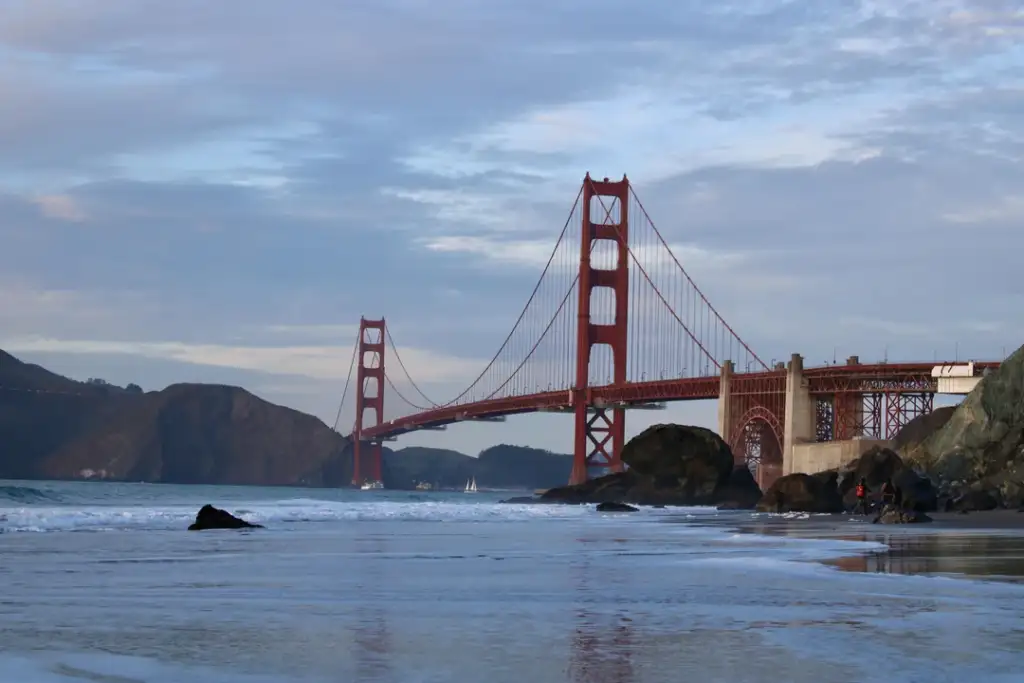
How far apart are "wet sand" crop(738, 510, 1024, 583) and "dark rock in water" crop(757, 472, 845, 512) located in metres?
10.5

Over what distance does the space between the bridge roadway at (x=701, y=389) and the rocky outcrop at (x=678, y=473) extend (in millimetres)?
3991

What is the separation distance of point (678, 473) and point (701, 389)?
26.5 feet

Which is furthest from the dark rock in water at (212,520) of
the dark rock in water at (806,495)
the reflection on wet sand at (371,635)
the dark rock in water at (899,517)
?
the dark rock in water at (806,495)

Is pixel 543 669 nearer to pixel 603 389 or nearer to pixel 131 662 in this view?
pixel 131 662

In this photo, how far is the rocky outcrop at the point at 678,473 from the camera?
71.6 m

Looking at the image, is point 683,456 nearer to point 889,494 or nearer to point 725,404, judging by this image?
point 725,404

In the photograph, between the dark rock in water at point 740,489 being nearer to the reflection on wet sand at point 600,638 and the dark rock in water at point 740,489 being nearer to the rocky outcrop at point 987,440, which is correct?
the rocky outcrop at point 987,440

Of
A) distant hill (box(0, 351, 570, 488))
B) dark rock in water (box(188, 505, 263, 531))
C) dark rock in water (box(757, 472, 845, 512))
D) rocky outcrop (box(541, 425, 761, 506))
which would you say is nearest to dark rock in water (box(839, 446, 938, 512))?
dark rock in water (box(757, 472, 845, 512))

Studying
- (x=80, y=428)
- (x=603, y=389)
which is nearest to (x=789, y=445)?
(x=603, y=389)

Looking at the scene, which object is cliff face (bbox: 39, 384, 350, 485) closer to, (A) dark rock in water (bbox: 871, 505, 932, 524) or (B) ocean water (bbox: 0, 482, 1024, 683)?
(A) dark rock in water (bbox: 871, 505, 932, 524)

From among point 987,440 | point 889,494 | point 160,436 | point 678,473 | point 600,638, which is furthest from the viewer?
point 160,436

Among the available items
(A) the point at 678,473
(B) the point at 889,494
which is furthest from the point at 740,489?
(B) the point at 889,494

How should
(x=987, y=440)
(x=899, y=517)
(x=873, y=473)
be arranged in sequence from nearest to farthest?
(x=899, y=517)
(x=873, y=473)
(x=987, y=440)

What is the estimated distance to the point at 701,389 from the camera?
80250 millimetres
